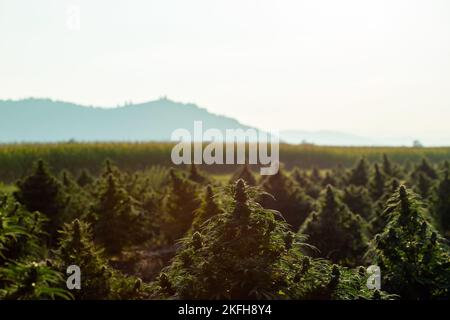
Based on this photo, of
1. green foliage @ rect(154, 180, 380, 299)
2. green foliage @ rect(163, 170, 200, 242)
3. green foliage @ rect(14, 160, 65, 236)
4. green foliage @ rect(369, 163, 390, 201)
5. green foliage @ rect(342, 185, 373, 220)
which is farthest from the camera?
green foliage @ rect(369, 163, 390, 201)

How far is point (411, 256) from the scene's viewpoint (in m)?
7.84

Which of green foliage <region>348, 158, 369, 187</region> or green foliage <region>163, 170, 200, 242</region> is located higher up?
green foliage <region>348, 158, 369, 187</region>

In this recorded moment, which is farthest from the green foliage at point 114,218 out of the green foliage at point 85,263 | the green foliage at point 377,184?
the green foliage at point 377,184

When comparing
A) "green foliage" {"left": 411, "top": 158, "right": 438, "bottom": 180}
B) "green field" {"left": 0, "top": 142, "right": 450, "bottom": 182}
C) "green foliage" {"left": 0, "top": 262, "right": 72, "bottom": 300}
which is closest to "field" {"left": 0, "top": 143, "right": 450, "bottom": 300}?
"green foliage" {"left": 0, "top": 262, "right": 72, "bottom": 300}

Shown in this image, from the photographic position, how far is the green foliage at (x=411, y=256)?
751 cm

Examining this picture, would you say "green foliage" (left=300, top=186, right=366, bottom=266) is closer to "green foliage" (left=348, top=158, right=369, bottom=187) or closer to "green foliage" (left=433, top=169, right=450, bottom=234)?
"green foliage" (left=433, top=169, right=450, bottom=234)

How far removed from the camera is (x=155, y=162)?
1850 inches

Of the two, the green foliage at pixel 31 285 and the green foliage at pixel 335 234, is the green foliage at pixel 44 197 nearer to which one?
the green foliage at pixel 335 234

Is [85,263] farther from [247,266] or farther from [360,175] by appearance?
[360,175]

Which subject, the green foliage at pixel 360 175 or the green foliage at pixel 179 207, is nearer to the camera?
the green foliage at pixel 179 207

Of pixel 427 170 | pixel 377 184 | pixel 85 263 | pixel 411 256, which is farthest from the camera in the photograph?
pixel 427 170

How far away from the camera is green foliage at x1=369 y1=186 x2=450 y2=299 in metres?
7.51

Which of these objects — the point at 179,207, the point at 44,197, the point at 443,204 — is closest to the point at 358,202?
the point at 443,204
